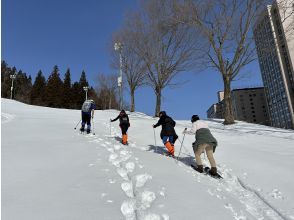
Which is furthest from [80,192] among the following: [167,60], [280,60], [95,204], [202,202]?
[280,60]

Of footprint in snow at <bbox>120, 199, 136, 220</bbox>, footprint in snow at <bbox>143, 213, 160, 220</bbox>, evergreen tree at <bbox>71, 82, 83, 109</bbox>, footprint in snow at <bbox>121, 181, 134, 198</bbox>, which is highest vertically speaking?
evergreen tree at <bbox>71, 82, 83, 109</bbox>

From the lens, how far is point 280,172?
7.30 m

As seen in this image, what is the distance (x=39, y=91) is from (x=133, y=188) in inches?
2847

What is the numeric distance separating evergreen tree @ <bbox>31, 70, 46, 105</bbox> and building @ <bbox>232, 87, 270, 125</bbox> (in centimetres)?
11966

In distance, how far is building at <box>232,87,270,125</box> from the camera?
159125 mm

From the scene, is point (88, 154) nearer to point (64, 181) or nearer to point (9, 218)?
point (64, 181)

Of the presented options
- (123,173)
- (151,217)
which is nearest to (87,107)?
(123,173)

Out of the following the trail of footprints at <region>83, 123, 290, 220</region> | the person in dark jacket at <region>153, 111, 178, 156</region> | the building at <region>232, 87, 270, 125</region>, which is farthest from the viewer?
the building at <region>232, 87, 270, 125</region>

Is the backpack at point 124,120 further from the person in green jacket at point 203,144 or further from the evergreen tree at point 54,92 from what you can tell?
the evergreen tree at point 54,92

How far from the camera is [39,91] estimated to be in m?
71.1

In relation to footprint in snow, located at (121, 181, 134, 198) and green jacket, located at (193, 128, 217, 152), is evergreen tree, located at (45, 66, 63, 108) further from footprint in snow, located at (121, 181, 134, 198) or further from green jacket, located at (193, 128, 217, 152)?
footprint in snow, located at (121, 181, 134, 198)

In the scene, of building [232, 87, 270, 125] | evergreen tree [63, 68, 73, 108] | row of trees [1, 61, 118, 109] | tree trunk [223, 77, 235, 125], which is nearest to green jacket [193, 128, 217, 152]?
tree trunk [223, 77, 235, 125]

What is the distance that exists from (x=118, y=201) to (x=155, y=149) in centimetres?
585

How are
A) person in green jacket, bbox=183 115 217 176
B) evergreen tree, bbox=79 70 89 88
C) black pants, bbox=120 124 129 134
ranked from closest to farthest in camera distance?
person in green jacket, bbox=183 115 217 176 → black pants, bbox=120 124 129 134 → evergreen tree, bbox=79 70 89 88
